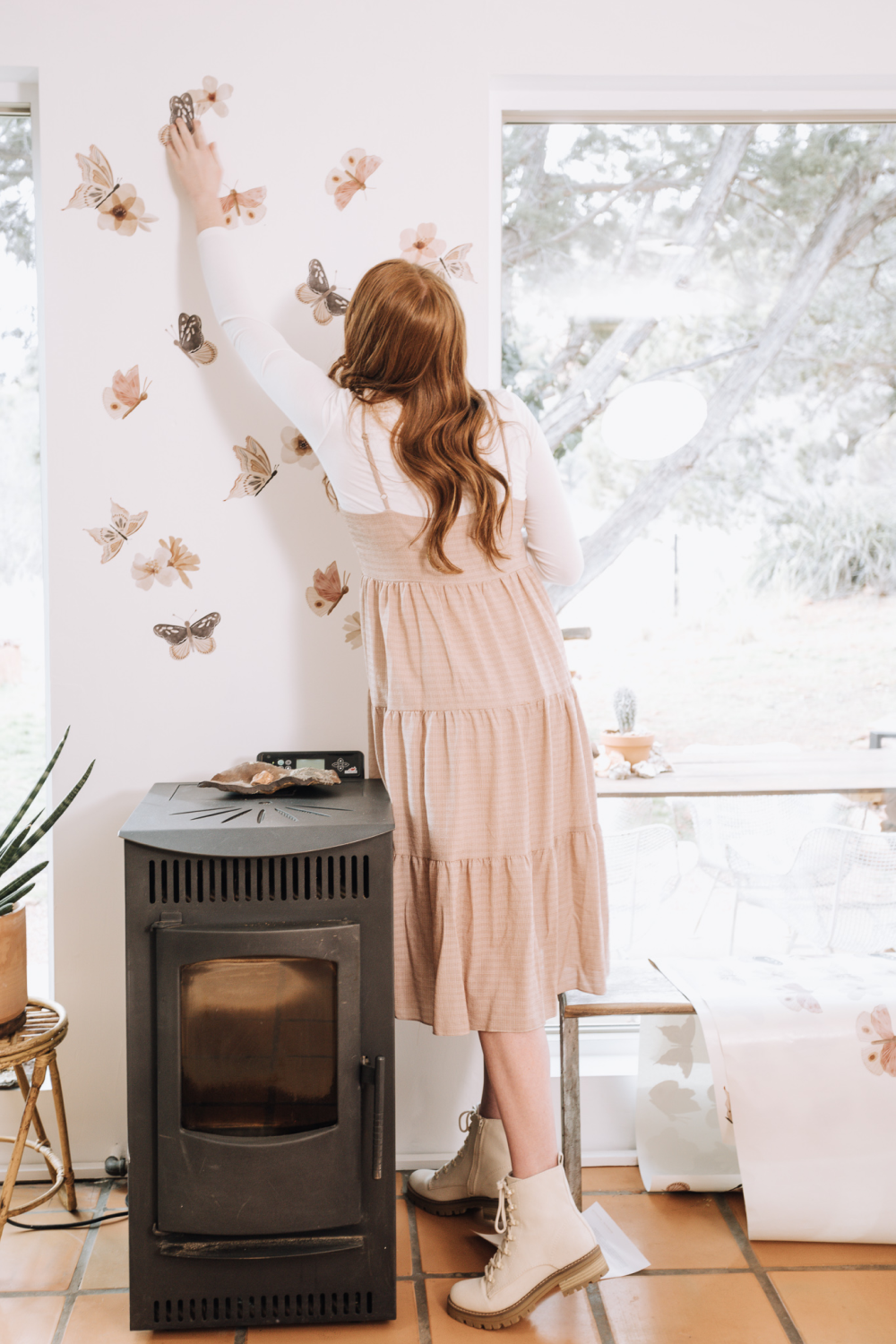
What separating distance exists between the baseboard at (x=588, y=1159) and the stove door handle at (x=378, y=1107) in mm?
561

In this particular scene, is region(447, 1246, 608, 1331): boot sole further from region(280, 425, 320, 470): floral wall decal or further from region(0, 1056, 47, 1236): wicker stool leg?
region(280, 425, 320, 470): floral wall decal

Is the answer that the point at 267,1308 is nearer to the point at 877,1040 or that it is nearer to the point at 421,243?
the point at 877,1040

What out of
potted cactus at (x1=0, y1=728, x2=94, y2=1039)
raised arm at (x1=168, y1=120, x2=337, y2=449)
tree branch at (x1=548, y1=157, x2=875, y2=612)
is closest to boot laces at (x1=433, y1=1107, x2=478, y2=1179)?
potted cactus at (x1=0, y1=728, x2=94, y2=1039)

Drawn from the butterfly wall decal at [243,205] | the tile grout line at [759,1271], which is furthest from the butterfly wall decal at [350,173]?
the tile grout line at [759,1271]

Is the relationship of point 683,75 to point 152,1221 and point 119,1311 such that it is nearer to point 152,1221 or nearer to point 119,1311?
point 152,1221

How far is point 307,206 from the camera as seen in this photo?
1815 millimetres

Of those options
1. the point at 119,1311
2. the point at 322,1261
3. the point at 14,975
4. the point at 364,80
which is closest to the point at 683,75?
the point at 364,80

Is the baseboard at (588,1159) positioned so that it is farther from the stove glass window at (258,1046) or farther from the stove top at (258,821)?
the stove top at (258,821)

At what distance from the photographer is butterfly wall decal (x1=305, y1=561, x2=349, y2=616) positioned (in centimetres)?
188

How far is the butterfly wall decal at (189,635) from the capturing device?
6.13ft

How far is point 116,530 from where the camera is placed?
185 centimetres

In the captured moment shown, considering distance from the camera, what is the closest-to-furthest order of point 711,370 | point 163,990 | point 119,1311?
point 163,990, point 119,1311, point 711,370

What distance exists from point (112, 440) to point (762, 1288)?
186 centimetres

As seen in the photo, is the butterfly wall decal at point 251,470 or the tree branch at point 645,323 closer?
the butterfly wall decal at point 251,470
